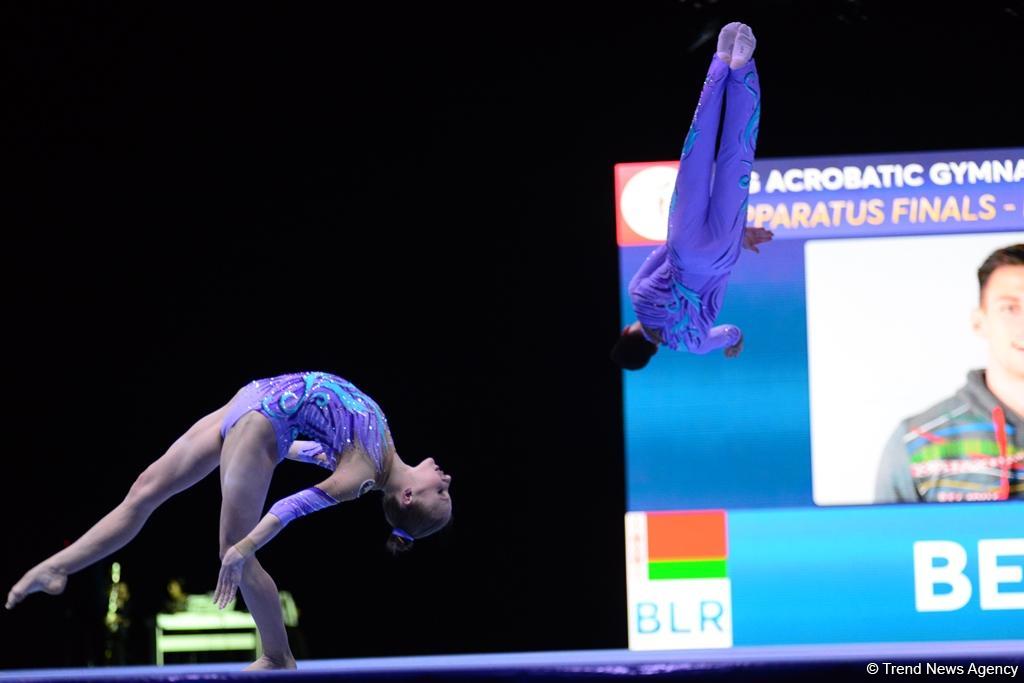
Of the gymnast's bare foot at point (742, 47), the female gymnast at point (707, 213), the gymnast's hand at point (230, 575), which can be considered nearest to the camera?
the gymnast's hand at point (230, 575)

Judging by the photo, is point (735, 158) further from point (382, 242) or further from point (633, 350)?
point (382, 242)

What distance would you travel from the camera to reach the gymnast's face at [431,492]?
11.8 ft

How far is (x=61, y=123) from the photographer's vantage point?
6488 millimetres

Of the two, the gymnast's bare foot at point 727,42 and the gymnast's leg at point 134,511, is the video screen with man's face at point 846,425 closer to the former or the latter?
the gymnast's bare foot at point 727,42

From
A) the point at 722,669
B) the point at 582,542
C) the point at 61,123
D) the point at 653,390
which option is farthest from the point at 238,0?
the point at 722,669

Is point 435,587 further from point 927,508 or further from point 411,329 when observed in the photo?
point 927,508

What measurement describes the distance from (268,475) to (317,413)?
0.73ft

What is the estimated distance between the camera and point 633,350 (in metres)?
5.15

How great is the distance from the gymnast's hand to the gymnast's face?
597 mm

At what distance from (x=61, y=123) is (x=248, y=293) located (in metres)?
1.28

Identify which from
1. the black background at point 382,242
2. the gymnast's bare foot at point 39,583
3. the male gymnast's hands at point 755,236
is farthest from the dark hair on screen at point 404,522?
the black background at point 382,242

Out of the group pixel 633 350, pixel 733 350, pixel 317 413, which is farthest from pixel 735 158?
pixel 317 413

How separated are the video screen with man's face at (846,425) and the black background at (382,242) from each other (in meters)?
0.52

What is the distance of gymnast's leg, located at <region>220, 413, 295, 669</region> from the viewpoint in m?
3.53
